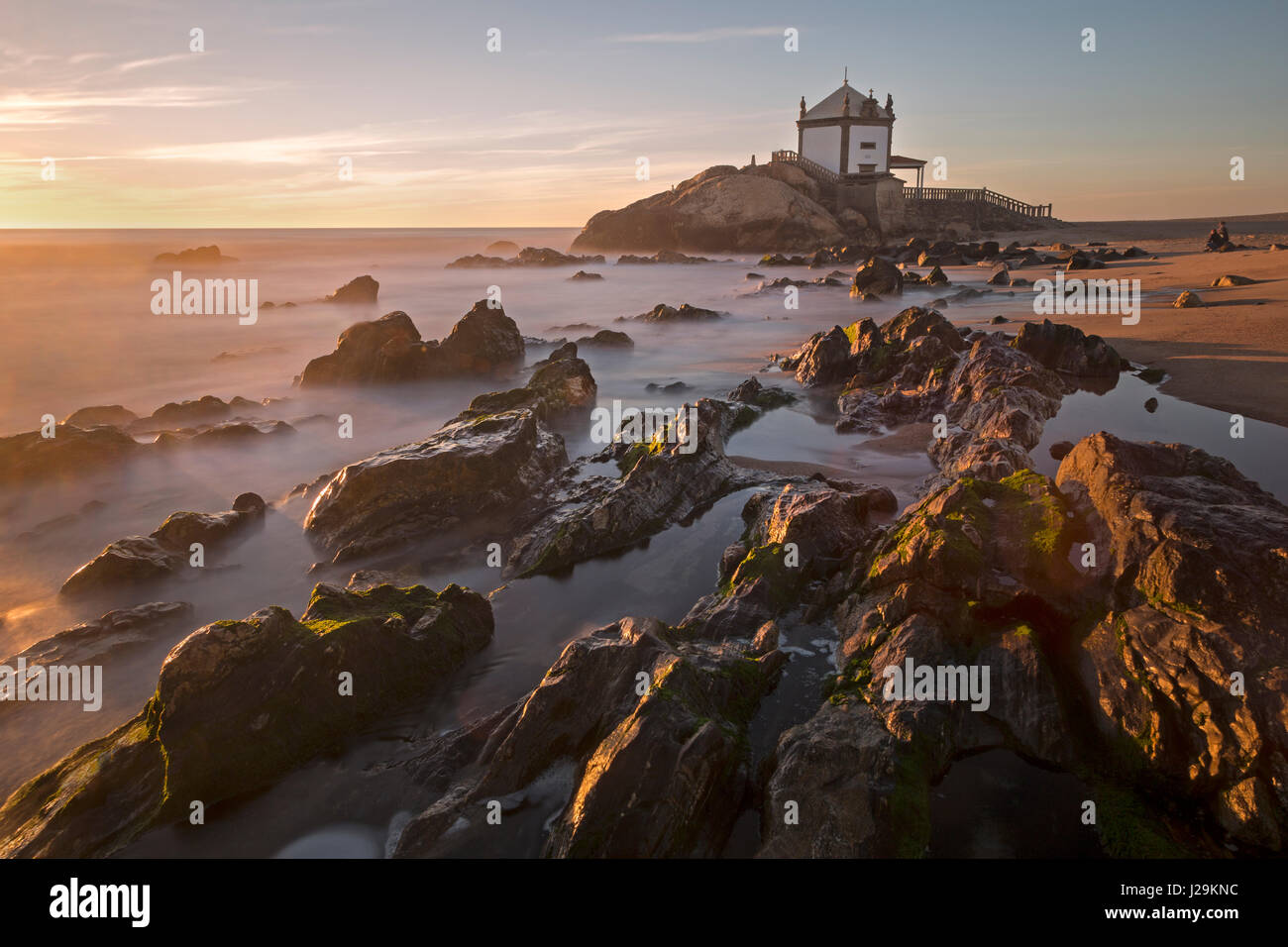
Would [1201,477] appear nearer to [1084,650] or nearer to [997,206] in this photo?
[1084,650]

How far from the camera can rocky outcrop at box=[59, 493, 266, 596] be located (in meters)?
10.2

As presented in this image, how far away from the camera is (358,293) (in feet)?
160

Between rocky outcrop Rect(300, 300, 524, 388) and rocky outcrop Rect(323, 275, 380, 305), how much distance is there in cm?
2635

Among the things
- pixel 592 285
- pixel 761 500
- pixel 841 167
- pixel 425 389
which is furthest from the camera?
→ pixel 841 167

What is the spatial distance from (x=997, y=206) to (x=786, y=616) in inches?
3380

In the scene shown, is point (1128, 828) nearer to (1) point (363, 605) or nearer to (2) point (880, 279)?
(1) point (363, 605)

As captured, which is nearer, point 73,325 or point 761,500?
point 761,500

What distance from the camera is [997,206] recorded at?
78312 mm

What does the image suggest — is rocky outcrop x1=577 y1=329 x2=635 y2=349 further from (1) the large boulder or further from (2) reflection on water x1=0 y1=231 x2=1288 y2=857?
(1) the large boulder

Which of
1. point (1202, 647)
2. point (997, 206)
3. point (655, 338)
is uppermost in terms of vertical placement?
point (997, 206)

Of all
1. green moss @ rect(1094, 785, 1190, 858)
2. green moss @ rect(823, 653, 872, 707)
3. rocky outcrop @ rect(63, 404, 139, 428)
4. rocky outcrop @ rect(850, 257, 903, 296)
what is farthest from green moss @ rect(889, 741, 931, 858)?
rocky outcrop @ rect(850, 257, 903, 296)

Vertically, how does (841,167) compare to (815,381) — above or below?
above

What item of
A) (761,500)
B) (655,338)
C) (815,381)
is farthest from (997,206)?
(761,500)

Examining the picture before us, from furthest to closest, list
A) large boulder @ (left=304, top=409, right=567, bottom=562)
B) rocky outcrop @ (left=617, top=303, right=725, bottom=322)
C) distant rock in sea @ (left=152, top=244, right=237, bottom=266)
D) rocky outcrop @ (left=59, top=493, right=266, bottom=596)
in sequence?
distant rock in sea @ (left=152, top=244, right=237, bottom=266) < rocky outcrop @ (left=617, top=303, right=725, bottom=322) < large boulder @ (left=304, top=409, right=567, bottom=562) < rocky outcrop @ (left=59, top=493, right=266, bottom=596)
